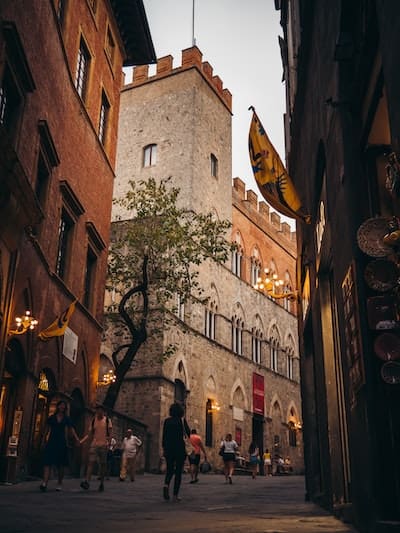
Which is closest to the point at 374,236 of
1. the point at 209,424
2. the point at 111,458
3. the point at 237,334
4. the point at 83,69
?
the point at 83,69

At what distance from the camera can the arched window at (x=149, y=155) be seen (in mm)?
32531

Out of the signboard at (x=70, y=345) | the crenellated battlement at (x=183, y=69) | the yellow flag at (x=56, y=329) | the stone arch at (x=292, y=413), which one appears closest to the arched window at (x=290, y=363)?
the stone arch at (x=292, y=413)

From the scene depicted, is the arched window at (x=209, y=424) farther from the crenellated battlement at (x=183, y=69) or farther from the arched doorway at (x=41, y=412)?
the crenellated battlement at (x=183, y=69)

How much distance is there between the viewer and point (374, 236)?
4250 mm

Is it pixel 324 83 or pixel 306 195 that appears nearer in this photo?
pixel 324 83

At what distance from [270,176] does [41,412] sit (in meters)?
8.11

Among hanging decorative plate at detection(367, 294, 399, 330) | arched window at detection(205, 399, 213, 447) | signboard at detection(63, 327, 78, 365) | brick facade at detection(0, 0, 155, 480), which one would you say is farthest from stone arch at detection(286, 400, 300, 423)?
hanging decorative plate at detection(367, 294, 399, 330)

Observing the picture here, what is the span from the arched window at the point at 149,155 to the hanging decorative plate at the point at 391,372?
29139 millimetres

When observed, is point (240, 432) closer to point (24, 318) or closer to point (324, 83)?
point (24, 318)

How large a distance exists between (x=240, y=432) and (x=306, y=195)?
77.7ft

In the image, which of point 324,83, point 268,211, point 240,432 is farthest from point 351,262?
point 268,211

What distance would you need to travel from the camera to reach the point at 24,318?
443 inches

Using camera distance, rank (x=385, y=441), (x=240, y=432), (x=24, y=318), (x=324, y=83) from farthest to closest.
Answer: (x=240, y=432)
(x=24, y=318)
(x=324, y=83)
(x=385, y=441)

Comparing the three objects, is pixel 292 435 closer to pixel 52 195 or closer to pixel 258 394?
pixel 258 394
